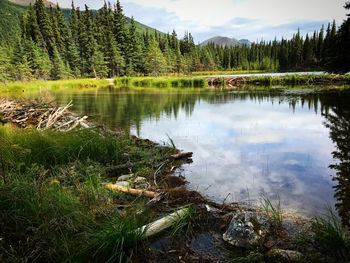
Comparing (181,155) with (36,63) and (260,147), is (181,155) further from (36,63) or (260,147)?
(36,63)

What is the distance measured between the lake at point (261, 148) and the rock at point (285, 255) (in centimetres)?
217

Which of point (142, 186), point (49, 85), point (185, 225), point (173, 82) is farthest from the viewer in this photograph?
point (173, 82)

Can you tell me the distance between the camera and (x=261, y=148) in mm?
11367

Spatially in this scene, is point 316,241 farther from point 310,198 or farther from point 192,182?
point 192,182

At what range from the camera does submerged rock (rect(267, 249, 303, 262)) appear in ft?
13.5

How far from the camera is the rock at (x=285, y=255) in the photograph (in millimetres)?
4102

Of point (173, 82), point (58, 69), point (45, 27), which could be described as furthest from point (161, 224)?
point (45, 27)

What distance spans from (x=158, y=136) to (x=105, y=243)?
9.73 metres

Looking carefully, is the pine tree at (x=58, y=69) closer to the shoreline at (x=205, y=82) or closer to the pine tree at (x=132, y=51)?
the shoreline at (x=205, y=82)

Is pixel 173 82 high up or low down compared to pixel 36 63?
Answer: down

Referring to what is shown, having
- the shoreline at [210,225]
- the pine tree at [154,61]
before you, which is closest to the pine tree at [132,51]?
the pine tree at [154,61]

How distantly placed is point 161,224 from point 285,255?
1.82 m

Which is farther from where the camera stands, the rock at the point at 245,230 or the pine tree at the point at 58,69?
the pine tree at the point at 58,69

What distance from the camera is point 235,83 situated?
52094 millimetres
